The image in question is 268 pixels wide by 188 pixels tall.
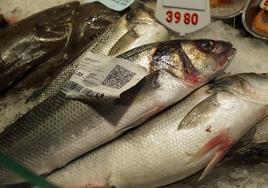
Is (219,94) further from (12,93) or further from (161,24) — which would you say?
(12,93)

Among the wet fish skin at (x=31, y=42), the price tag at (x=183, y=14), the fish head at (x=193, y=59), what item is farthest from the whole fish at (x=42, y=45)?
the fish head at (x=193, y=59)

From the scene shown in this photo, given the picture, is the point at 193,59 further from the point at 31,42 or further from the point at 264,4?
the point at 31,42

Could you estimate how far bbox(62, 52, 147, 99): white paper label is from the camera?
1393 mm

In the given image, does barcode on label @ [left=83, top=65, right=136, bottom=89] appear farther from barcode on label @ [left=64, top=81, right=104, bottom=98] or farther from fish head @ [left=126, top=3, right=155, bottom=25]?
fish head @ [left=126, top=3, right=155, bottom=25]

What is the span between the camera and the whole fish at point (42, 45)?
1845 mm

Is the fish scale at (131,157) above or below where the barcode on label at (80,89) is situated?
below

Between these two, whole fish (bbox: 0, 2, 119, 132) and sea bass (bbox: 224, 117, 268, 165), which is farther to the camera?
whole fish (bbox: 0, 2, 119, 132)

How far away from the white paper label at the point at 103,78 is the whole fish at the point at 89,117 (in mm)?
39

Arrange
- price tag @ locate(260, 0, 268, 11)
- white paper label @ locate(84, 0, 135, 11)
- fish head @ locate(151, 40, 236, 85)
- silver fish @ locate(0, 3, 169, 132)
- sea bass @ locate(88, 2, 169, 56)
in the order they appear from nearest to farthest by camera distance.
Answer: fish head @ locate(151, 40, 236, 85) → silver fish @ locate(0, 3, 169, 132) → sea bass @ locate(88, 2, 169, 56) → price tag @ locate(260, 0, 268, 11) → white paper label @ locate(84, 0, 135, 11)

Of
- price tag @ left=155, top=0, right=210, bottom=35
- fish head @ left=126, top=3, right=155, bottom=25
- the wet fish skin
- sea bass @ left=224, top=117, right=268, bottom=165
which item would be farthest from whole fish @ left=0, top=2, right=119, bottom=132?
sea bass @ left=224, top=117, right=268, bottom=165

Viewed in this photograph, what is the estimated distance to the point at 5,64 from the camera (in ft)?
6.18

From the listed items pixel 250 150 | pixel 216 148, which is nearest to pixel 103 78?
pixel 216 148

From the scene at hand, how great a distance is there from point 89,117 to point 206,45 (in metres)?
0.46

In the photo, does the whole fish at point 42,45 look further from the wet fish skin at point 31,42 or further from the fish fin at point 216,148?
the fish fin at point 216,148
